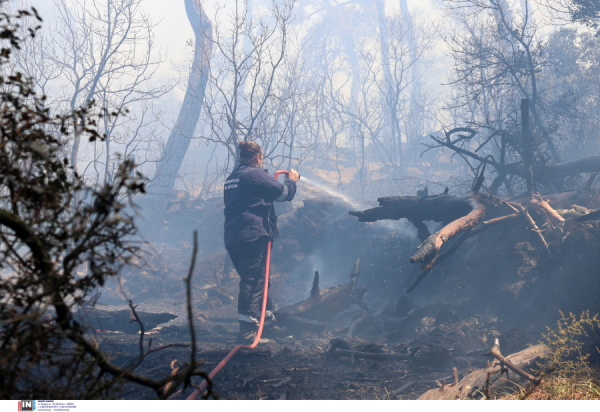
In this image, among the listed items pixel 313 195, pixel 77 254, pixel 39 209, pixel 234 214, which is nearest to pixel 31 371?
pixel 77 254

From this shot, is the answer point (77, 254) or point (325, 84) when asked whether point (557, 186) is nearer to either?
point (77, 254)

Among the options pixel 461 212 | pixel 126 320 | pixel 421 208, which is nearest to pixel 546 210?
pixel 461 212

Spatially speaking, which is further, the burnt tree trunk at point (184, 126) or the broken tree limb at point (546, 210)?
the burnt tree trunk at point (184, 126)

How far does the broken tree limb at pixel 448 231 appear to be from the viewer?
15.2 feet

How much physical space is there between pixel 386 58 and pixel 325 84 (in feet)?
13.5

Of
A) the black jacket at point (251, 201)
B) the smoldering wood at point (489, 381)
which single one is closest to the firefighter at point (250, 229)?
the black jacket at point (251, 201)

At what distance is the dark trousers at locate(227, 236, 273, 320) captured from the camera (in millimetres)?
5348

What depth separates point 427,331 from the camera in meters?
5.62

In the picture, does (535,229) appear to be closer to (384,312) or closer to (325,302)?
(384,312)

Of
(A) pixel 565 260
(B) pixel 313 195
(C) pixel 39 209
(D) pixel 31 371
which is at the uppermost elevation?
(B) pixel 313 195

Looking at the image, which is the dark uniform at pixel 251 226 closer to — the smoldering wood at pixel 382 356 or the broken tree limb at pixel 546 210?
the smoldering wood at pixel 382 356

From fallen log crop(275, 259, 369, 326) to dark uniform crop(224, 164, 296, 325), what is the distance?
1066mm

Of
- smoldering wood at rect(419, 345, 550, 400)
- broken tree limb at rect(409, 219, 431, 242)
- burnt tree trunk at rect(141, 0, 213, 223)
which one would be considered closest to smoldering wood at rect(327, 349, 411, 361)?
smoldering wood at rect(419, 345, 550, 400)

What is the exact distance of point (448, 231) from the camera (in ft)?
17.0
